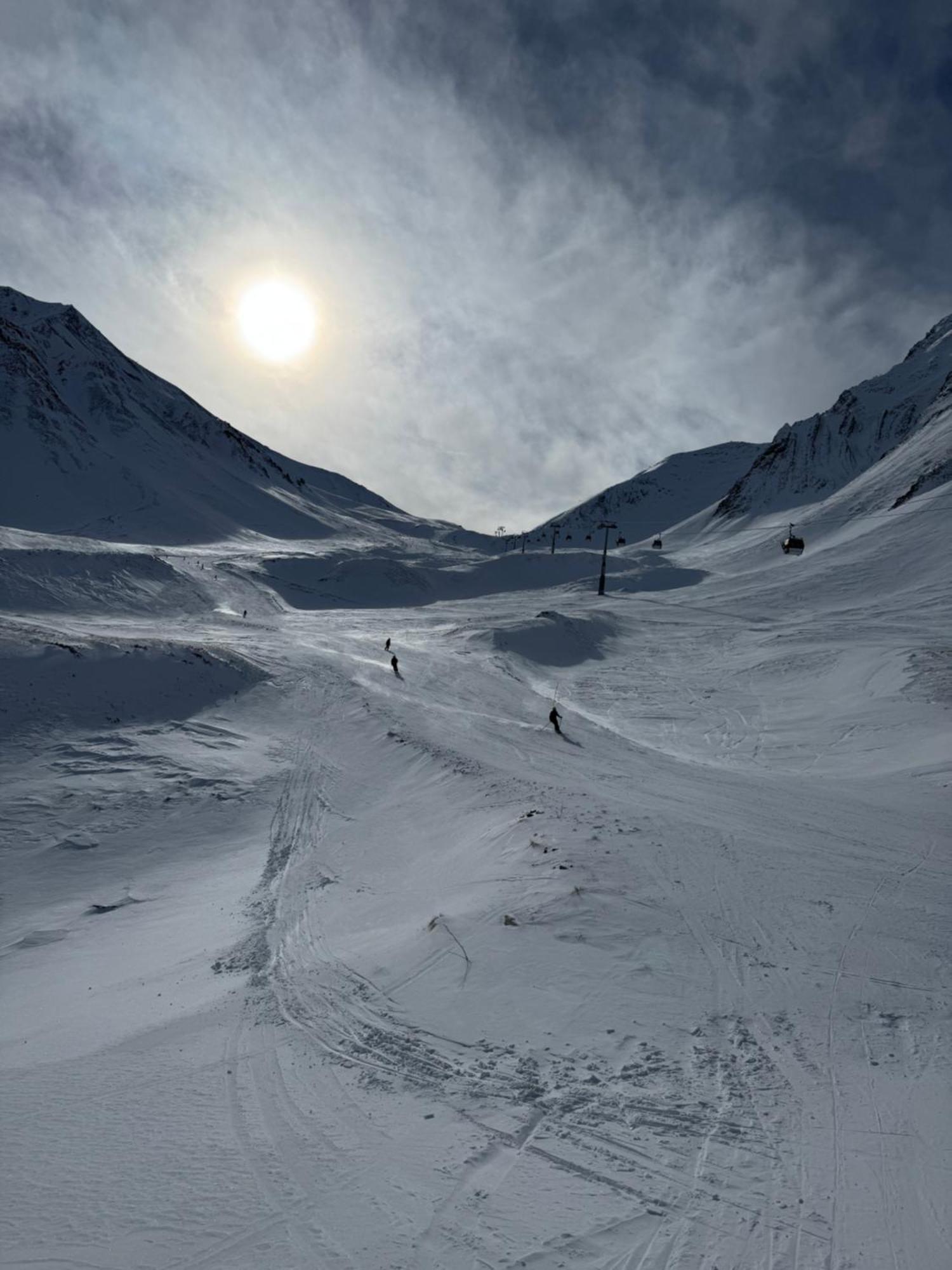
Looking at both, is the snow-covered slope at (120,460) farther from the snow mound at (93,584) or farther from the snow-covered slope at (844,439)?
the snow-covered slope at (844,439)

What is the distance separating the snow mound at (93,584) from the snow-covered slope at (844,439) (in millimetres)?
97988

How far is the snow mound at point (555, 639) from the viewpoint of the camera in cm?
4081

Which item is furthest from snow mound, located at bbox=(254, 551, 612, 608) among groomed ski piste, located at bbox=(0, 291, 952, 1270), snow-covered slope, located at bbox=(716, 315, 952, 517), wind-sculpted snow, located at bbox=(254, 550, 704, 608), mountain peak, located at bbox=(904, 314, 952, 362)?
mountain peak, located at bbox=(904, 314, 952, 362)

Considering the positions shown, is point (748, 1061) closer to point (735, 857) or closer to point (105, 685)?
point (735, 857)

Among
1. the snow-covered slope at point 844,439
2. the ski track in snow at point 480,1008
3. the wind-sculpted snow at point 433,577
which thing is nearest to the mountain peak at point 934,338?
the snow-covered slope at point 844,439

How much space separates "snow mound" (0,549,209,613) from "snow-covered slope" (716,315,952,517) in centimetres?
9799

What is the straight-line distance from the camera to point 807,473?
12212cm

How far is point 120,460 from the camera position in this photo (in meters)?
113

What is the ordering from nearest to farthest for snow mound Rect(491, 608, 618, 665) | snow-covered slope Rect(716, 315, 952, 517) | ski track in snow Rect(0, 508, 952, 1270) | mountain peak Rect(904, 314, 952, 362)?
ski track in snow Rect(0, 508, 952, 1270) < snow mound Rect(491, 608, 618, 665) < snow-covered slope Rect(716, 315, 952, 517) < mountain peak Rect(904, 314, 952, 362)

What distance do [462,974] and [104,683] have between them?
65.4 ft

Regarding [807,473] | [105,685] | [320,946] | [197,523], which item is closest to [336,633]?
[105,685]

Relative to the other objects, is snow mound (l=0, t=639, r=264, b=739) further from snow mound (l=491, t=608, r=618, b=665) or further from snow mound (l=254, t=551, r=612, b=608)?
snow mound (l=254, t=551, r=612, b=608)

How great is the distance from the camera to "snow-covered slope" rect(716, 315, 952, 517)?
4579 inches

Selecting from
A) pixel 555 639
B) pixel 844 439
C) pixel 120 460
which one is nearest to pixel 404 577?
pixel 555 639
